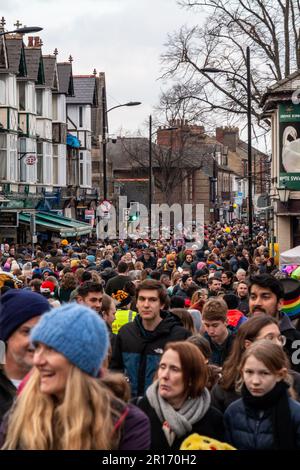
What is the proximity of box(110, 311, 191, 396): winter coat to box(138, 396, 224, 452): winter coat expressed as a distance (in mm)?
2061

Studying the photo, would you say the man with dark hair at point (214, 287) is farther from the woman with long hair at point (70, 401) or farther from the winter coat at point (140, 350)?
the woman with long hair at point (70, 401)

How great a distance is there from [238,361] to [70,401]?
2948 mm

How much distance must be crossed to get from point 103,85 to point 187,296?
179 feet

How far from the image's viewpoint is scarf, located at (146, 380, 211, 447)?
5.92 m

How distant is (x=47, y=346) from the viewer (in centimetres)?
443

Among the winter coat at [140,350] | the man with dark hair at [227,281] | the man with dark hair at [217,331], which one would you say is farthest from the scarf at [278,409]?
the man with dark hair at [227,281]

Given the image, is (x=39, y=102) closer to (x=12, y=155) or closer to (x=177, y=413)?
(x=12, y=155)

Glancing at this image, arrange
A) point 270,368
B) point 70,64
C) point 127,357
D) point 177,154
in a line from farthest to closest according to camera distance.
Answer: point 177,154 → point 70,64 → point 127,357 → point 270,368

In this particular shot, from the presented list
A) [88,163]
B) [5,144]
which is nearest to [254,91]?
[5,144]

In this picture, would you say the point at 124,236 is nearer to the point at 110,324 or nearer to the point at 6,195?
the point at 6,195

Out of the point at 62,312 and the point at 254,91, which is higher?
the point at 254,91

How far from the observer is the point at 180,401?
6.06 metres

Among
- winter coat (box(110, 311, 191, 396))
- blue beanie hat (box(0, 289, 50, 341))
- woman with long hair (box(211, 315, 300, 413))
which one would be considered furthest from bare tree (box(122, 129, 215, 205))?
blue beanie hat (box(0, 289, 50, 341))

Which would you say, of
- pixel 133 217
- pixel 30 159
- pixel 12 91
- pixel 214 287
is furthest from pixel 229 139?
pixel 214 287
